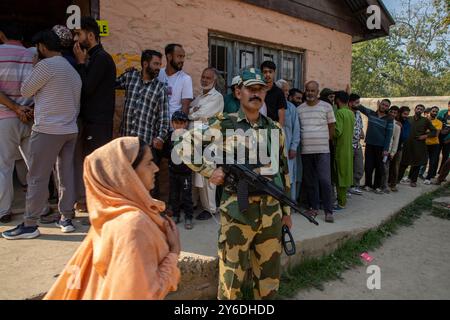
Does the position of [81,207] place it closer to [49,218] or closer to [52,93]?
[49,218]

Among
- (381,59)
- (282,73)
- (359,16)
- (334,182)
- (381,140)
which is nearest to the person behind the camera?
(334,182)

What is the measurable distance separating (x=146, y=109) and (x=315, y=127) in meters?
2.31

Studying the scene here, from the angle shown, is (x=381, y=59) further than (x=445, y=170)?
Yes

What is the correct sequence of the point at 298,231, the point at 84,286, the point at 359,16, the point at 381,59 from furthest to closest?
the point at 381,59 < the point at 359,16 < the point at 298,231 < the point at 84,286

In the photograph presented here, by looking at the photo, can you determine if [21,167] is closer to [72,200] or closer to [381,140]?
[72,200]

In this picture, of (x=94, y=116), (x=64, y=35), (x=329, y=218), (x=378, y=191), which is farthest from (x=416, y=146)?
(x=64, y=35)

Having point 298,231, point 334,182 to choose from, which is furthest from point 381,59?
point 298,231

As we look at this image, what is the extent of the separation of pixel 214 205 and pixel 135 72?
177 centimetres

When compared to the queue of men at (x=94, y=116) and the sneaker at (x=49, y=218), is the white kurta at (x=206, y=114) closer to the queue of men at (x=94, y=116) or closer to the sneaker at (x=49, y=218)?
the queue of men at (x=94, y=116)

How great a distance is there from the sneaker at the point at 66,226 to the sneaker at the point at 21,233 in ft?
0.73

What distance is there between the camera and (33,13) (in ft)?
20.6

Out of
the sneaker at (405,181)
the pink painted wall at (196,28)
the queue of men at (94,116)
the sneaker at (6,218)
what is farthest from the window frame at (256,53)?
the sneaker at (405,181)

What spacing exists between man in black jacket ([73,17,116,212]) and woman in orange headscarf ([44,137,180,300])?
2.00m

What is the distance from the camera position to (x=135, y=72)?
3.65 metres
